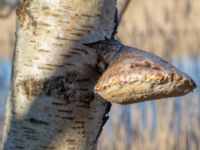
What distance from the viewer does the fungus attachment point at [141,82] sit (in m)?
0.60

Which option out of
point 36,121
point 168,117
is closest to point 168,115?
point 168,117

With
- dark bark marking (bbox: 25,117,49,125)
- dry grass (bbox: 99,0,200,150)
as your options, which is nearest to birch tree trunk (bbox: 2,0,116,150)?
dark bark marking (bbox: 25,117,49,125)

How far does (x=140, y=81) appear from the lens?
0.60 meters

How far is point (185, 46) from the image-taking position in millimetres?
2963

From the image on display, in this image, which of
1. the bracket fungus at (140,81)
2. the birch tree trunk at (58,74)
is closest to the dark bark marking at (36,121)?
the birch tree trunk at (58,74)

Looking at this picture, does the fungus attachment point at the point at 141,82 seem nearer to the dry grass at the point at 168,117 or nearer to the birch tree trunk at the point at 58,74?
the birch tree trunk at the point at 58,74

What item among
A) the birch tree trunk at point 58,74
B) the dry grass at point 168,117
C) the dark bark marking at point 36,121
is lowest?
the dry grass at point 168,117

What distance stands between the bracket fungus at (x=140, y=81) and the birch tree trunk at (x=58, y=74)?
0.08m

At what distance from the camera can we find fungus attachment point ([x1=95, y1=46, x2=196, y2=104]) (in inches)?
23.5

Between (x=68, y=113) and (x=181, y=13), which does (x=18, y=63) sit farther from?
(x=181, y=13)

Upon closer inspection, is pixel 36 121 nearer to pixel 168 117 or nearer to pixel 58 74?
pixel 58 74

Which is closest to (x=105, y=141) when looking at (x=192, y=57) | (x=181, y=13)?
(x=192, y=57)

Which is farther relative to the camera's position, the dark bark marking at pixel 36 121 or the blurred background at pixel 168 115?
the blurred background at pixel 168 115

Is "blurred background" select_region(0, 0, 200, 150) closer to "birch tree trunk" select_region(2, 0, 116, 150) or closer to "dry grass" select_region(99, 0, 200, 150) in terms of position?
"dry grass" select_region(99, 0, 200, 150)
